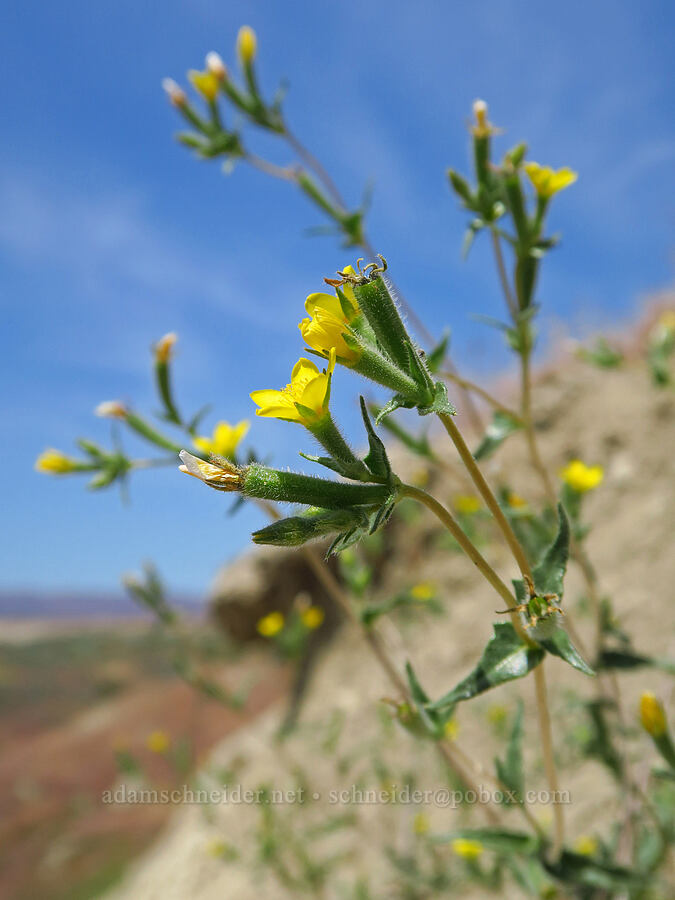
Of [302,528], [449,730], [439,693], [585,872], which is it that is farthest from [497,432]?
[439,693]

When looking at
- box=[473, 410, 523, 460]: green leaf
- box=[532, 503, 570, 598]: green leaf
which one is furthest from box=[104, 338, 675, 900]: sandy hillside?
box=[532, 503, 570, 598]: green leaf

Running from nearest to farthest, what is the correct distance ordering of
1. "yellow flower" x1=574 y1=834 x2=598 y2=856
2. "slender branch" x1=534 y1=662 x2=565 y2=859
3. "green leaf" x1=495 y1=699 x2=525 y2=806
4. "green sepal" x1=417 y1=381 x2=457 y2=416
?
A: 1. "green sepal" x1=417 y1=381 x2=457 y2=416
2. "slender branch" x1=534 y1=662 x2=565 y2=859
3. "green leaf" x1=495 y1=699 x2=525 y2=806
4. "yellow flower" x1=574 y1=834 x2=598 y2=856

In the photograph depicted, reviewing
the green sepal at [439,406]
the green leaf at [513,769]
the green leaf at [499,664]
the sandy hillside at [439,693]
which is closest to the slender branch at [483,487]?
the green sepal at [439,406]

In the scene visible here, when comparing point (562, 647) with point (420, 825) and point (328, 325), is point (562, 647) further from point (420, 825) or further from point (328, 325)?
point (420, 825)

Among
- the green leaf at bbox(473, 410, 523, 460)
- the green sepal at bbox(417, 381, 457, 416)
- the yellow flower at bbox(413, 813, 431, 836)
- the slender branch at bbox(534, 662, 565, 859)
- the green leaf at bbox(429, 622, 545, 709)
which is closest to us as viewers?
the green sepal at bbox(417, 381, 457, 416)

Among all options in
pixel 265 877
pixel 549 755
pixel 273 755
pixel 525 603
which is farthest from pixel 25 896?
pixel 525 603

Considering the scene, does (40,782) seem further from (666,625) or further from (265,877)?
(666,625)

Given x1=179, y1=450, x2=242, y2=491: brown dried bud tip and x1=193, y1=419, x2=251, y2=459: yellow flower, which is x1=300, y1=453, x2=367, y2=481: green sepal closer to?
x1=179, y1=450, x2=242, y2=491: brown dried bud tip
